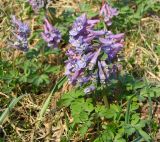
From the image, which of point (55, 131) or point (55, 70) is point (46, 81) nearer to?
point (55, 70)

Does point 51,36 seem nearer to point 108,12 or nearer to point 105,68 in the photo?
point 108,12

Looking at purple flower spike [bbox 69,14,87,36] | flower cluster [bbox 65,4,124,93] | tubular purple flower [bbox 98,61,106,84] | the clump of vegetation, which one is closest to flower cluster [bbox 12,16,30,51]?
the clump of vegetation

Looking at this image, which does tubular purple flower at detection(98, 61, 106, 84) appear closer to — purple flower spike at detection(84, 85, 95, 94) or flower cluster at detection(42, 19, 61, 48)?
purple flower spike at detection(84, 85, 95, 94)

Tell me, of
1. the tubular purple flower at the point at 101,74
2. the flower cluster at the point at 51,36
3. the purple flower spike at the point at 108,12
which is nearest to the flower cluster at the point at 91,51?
the tubular purple flower at the point at 101,74

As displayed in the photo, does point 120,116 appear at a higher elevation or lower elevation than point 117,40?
lower

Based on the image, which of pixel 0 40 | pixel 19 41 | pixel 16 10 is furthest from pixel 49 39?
pixel 16 10

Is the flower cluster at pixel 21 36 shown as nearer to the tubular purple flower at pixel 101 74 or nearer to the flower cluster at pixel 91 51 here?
the flower cluster at pixel 91 51
